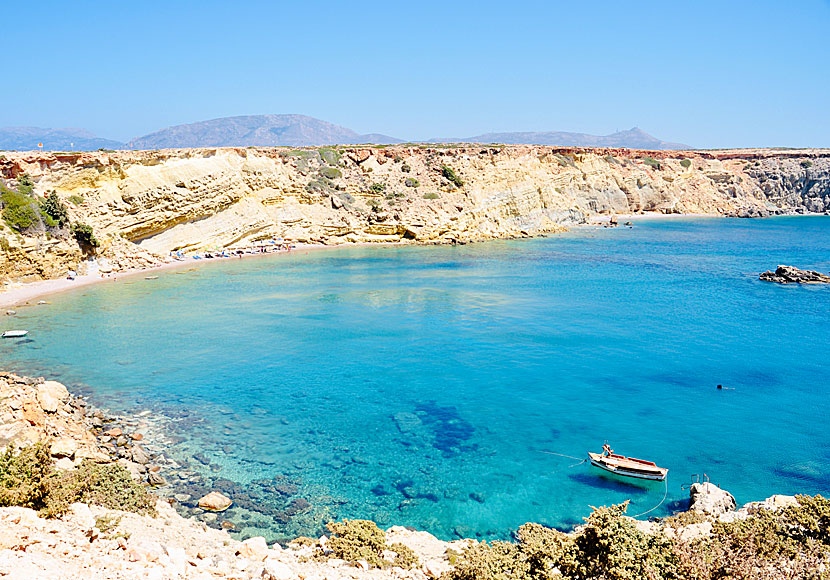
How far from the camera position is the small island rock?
13188 millimetres

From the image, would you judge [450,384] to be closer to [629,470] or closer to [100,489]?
[629,470]

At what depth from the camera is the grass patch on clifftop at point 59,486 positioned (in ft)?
31.4

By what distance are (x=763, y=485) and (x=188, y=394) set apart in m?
17.6

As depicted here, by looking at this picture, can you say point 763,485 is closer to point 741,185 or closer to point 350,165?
point 350,165

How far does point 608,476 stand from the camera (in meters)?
15.0

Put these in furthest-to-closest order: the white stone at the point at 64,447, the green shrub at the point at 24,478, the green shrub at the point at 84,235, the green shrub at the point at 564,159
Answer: the green shrub at the point at 564,159, the green shrub at the point at 84,235, the white stone at the point at 64,447, the green shrub at the point at 24,478

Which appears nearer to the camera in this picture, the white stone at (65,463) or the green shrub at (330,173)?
the white stone at (65,463)

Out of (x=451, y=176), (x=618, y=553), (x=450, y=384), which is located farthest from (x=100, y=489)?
(x=451, y=176)

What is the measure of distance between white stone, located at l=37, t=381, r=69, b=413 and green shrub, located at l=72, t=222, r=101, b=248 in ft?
83.1

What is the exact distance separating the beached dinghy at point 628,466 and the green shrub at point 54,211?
3836 centimetres

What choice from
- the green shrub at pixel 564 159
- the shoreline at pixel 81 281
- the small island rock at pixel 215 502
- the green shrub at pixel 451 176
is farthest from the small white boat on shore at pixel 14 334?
the green shrub at pixel 564 159

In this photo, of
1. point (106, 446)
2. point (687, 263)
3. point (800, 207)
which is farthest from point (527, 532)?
point (800, 207)

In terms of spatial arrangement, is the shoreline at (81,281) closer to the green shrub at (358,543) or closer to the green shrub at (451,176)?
the green shrub at (451,176)

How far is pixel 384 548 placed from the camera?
412 inches
